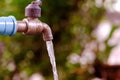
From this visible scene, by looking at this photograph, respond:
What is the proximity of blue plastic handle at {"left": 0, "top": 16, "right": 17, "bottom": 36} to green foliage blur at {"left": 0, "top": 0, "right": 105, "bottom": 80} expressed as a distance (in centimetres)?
126

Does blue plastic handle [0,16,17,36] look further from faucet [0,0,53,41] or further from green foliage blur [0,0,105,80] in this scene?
green foliage blur [0,0,105,80]

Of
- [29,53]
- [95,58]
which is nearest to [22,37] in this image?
[29,53]

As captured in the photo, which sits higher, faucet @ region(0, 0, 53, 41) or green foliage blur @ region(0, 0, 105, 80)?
faucet @ region(0, 0, 53, 41)

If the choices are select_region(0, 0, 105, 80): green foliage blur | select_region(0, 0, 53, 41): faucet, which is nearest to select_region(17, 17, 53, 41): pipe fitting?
select_region(0, 0, 53, 41): faucet

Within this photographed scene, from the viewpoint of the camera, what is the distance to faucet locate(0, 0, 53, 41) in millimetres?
1059

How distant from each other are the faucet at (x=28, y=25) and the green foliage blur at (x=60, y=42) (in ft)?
3.80

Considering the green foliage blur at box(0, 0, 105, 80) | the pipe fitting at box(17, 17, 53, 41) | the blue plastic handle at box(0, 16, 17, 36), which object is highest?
the blue plastic handle at box(0, 16, 17, 36)

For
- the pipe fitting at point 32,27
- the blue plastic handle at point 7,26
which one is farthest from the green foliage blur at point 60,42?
the blue plastic handle at point 7,26

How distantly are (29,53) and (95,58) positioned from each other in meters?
0.41

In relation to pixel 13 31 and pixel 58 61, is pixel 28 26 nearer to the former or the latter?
pixel 13 31

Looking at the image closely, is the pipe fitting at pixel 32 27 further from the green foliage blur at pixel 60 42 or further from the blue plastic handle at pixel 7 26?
the green foliage blur at pixel 60 42

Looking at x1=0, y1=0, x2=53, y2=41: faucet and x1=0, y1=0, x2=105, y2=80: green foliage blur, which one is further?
x1=0, y1=0, x2=105, y2=80: green foliage blur

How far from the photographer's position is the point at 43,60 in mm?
2402

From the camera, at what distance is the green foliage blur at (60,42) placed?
2360 mm
